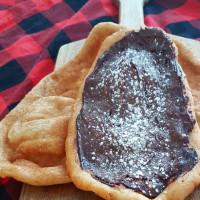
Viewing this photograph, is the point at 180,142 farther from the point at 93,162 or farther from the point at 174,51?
the point at 174,51

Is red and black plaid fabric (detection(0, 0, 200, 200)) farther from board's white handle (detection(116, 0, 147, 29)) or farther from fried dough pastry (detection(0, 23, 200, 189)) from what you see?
fried dough pastry (detection(0, 23, 200, 189))

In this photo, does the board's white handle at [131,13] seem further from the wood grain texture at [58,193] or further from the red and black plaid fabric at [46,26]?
→ the wood grain texture at [58,193]

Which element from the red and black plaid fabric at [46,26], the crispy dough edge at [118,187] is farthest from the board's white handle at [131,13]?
the crispy dough edge at [118,187]

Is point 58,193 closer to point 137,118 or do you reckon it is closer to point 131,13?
point 137,118

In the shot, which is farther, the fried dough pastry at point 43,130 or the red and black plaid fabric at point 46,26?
the red and black plaid fabric at point 46,26

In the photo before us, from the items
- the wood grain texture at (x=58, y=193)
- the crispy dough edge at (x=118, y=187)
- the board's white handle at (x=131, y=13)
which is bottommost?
the wood grain texture at (x=58, y=193)

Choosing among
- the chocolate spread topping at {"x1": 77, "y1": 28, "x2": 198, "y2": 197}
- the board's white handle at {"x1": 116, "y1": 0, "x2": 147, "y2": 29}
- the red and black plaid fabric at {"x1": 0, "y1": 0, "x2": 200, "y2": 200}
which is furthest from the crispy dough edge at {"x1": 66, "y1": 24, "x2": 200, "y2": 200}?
the board's white handle at {"x1": 116, "y1": 0, "x2": 147, "y2": 29}

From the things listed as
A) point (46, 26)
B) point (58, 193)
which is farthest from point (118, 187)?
point (46, 26)
